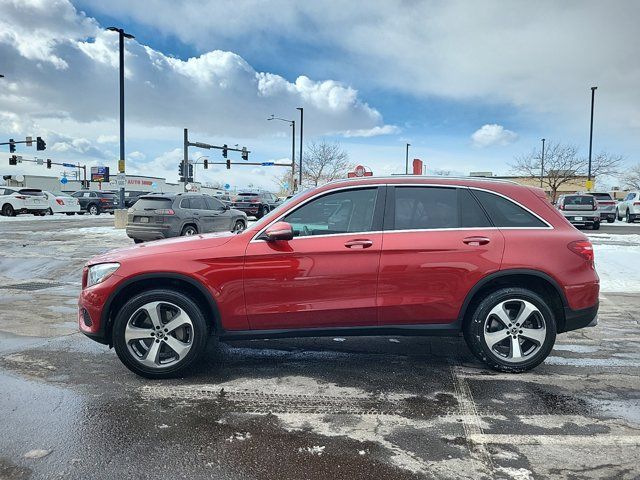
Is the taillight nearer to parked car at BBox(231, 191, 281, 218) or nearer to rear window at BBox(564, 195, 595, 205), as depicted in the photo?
rear window at BBox(564, 195, 595, 205)

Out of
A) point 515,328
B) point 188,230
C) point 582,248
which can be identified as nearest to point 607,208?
point 188,230

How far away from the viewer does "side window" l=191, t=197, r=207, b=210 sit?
613 inches

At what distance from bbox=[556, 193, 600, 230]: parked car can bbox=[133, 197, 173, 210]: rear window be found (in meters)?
17.1

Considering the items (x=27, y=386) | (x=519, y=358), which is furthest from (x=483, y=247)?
(x=27, y=386)

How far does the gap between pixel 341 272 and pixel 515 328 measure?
1633mm

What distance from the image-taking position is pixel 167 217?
47.7 ft

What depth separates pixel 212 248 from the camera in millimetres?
4262

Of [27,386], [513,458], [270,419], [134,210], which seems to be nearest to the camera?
[513,458]

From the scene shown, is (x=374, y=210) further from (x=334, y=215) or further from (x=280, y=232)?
(x=280, y=232)

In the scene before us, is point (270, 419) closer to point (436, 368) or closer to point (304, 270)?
point (304, 270)

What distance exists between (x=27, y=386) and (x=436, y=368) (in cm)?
354

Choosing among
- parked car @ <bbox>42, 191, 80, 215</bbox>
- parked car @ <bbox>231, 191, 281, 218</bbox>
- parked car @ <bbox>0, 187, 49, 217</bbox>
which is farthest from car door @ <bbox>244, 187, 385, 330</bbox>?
parked car @ <bbox>42, 191, 80, 215</bbox>

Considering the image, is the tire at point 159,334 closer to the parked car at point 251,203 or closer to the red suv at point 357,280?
the red suv at point 357,280

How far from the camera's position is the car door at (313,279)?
4211 mm
